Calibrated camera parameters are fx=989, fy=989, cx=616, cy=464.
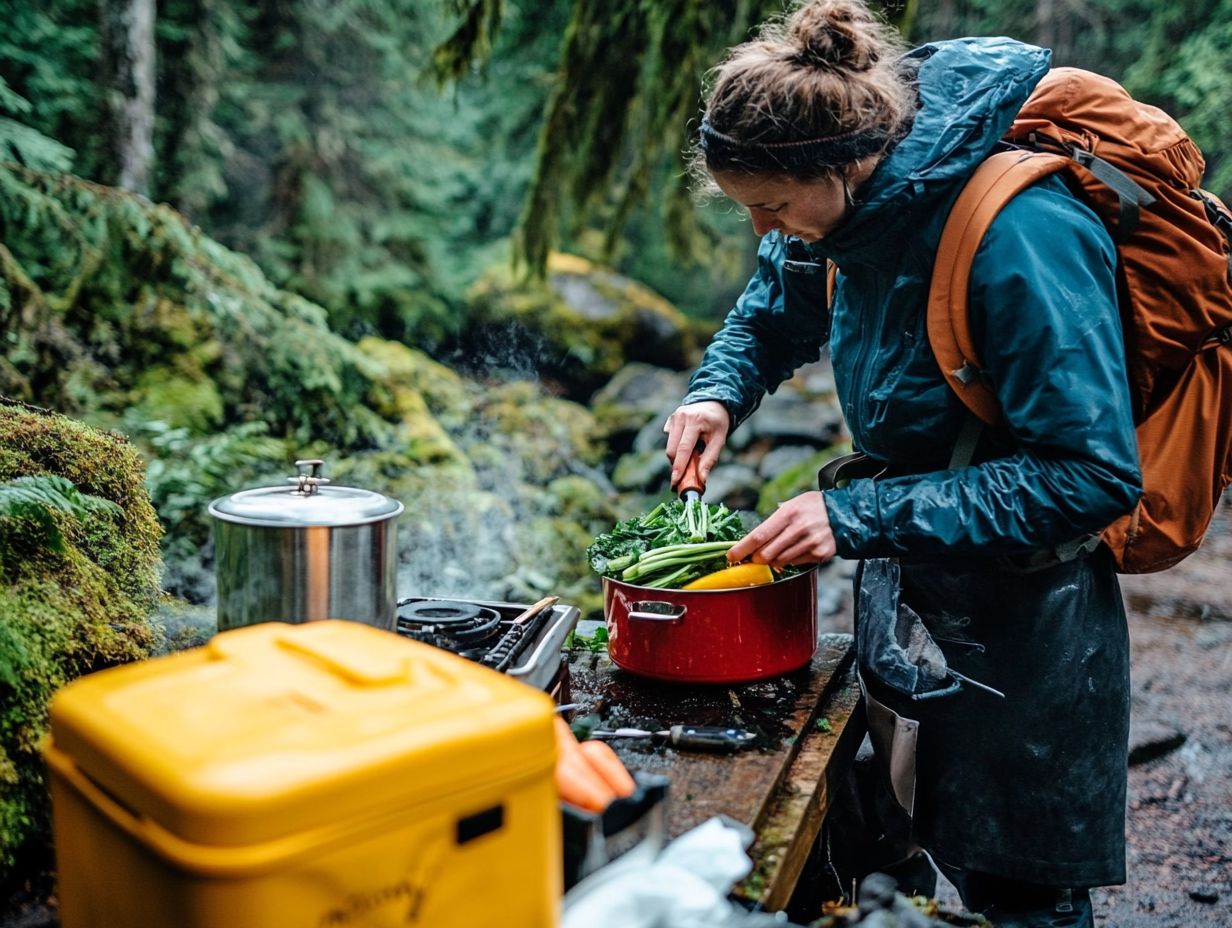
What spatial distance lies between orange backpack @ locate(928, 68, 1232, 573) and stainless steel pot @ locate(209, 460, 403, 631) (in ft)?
4.64

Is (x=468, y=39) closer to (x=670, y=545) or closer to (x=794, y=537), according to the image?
(x=670, y=545)

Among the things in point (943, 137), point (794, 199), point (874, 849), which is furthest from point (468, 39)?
point (874, 849)

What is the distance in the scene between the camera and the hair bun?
2.38 metres

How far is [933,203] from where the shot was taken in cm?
240

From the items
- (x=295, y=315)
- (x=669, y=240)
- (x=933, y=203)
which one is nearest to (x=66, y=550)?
(x=933, y=203)

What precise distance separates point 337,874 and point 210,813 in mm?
185

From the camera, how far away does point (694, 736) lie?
2336 millimetres

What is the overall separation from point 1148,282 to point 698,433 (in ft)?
4.27

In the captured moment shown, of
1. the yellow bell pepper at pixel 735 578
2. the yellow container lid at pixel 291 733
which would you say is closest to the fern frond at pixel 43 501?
the yellow container lid at pixel 291 733

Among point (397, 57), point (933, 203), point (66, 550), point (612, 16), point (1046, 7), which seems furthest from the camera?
point (1046, 7)

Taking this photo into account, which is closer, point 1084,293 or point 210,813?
point 210,813

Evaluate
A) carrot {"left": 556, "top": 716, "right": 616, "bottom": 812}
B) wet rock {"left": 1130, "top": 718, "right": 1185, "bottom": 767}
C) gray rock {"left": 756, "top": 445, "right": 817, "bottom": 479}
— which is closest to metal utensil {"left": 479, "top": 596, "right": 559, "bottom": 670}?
carrot {"left": 556, "top": 716, "right": 616, "bottom": 812}

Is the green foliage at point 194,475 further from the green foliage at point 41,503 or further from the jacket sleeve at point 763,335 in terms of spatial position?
the jacket sleeve at point 763,335

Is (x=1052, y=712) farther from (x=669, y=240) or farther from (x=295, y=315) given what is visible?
(x=669, y=240)
